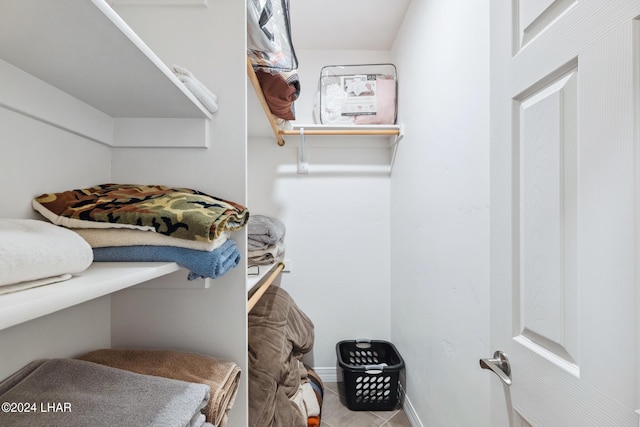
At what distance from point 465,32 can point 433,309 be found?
3.60 feet

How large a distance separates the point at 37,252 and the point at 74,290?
72 millimetres

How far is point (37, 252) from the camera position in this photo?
16.1 inches

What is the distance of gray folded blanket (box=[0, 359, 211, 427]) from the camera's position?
51 centimetres

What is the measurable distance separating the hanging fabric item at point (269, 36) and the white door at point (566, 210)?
2.24 feet

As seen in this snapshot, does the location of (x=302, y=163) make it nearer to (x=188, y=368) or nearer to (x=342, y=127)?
(x=342, y=127)

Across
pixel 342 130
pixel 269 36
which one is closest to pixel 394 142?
pixel 342 130

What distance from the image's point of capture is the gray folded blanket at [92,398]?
1.67 feet

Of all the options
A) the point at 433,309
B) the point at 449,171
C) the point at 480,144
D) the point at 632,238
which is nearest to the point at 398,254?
the point at 433,309

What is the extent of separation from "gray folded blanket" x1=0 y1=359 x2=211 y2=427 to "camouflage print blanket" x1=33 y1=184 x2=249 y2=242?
286 mm

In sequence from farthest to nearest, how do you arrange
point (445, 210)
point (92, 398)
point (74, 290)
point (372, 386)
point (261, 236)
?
point (372, 386), point (261, 236), point (445, 210), point (92, 398), point (74, 290)

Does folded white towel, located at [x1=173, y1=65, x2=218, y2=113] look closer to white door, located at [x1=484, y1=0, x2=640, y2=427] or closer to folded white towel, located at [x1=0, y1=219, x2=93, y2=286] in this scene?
folded white towel, located at [x1=0, y1=219, x2=93, y2=286]

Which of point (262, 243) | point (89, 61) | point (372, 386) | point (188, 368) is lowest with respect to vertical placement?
point (372, 386)

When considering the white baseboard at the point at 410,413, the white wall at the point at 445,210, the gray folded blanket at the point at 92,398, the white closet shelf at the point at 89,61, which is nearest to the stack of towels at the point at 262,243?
the white wall at the point at 445,210

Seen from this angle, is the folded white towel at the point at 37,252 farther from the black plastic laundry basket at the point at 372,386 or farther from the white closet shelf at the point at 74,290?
the black plastic laundry basket at the point at 372,386
